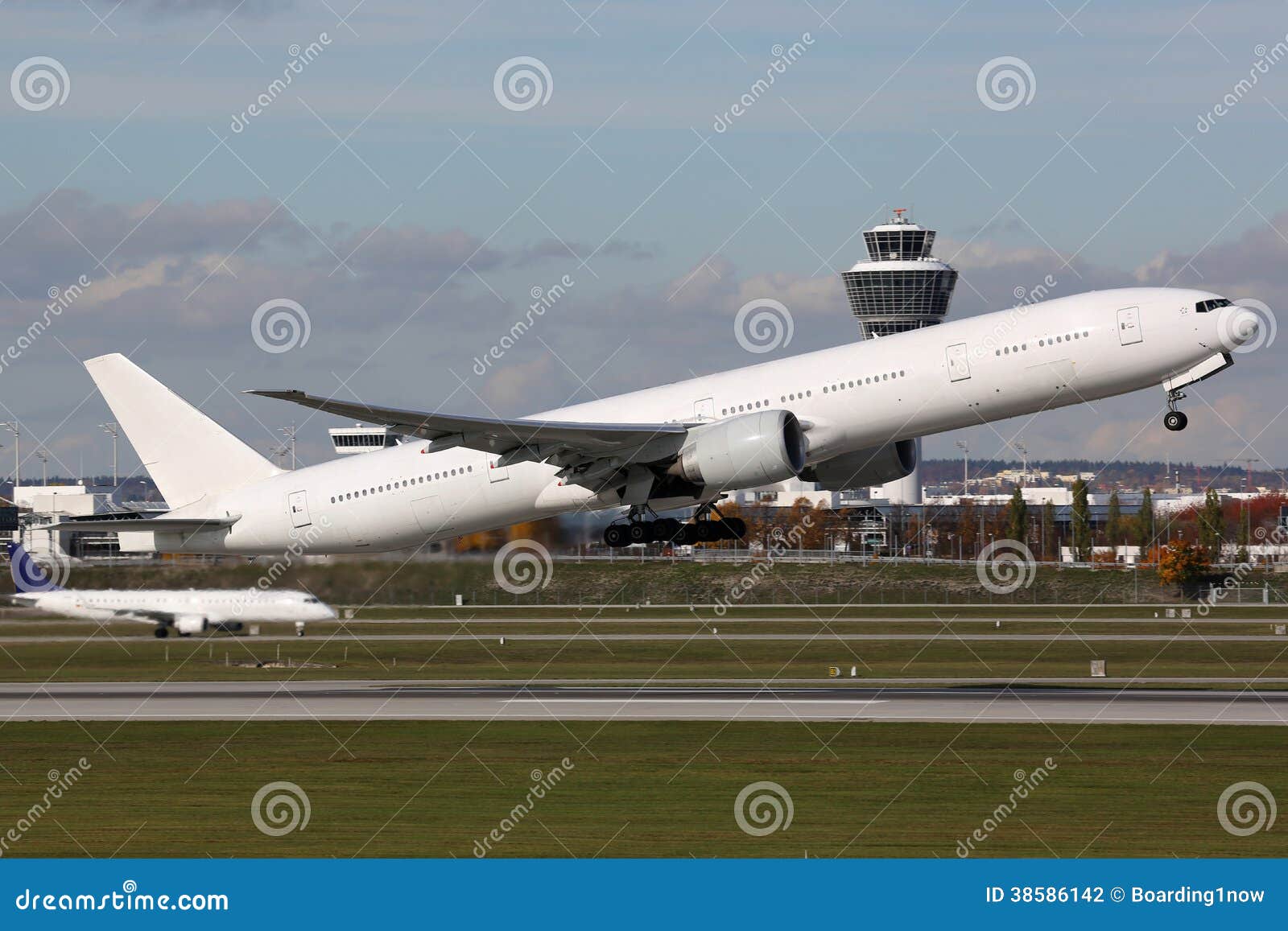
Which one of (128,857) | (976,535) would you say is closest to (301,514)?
(128,857)

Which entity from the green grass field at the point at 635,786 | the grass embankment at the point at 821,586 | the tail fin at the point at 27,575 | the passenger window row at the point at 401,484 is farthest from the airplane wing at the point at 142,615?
the passenger window row at the point at 401,484

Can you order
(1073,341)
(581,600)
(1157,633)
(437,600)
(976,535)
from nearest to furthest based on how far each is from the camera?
(1073,341)
(437,600)
(1157,633)
(581,600)
(976,535)

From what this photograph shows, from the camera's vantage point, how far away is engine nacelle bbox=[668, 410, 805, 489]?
37656mm

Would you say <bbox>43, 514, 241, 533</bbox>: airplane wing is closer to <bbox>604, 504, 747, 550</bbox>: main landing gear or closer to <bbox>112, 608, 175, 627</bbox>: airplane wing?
<bbox>112, 608, 175, 627</bbox>: airplane wing

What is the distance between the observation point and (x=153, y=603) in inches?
2101

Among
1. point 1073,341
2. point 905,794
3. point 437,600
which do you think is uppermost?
point 1073,341

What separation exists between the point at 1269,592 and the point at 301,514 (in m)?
72.3

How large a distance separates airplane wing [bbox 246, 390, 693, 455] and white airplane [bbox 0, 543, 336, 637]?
1359 centimetres

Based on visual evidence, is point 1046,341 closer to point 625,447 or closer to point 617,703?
point 625,447

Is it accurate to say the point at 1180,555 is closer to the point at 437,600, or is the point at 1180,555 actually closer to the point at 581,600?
the point at 581,600

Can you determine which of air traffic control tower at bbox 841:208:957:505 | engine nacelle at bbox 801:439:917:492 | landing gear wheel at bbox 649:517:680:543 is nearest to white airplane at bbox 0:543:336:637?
landing gear wheel at bbox 649:517:680:543

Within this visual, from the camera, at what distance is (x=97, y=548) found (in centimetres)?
4809

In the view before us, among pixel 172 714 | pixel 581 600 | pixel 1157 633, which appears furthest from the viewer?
pixel 581 600

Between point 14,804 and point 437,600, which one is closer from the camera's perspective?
point 14,804
